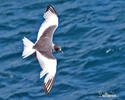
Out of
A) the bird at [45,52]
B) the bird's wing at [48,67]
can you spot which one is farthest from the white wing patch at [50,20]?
the bird's wing at [48,67]

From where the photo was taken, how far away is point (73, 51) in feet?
61.7

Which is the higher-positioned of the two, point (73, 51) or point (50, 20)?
point (73, 51)

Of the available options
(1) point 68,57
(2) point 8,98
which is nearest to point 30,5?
(1) point 68,57

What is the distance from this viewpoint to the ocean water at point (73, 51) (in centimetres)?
1714

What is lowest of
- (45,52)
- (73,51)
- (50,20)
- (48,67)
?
(48,67)

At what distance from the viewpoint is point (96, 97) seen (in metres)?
16.5

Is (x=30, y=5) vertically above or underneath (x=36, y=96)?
above

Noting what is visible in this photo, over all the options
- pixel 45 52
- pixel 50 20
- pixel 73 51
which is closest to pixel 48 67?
pixel 45 52

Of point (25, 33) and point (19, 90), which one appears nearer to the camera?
point (19, 90)

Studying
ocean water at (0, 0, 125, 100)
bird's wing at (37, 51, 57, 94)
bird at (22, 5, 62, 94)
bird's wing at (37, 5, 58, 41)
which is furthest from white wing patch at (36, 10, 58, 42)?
ocean water at (0, 0, 125, 100)

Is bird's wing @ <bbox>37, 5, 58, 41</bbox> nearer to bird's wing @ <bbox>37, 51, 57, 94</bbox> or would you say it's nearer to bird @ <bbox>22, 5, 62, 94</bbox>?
bird @ <bbox>22, 5, 62, 94</bbox>

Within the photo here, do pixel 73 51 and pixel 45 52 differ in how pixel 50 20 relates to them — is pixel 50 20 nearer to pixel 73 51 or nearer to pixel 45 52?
pixel 45 52

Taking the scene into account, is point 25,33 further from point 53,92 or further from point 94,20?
point 53,92

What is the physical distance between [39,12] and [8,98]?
5.41 m
